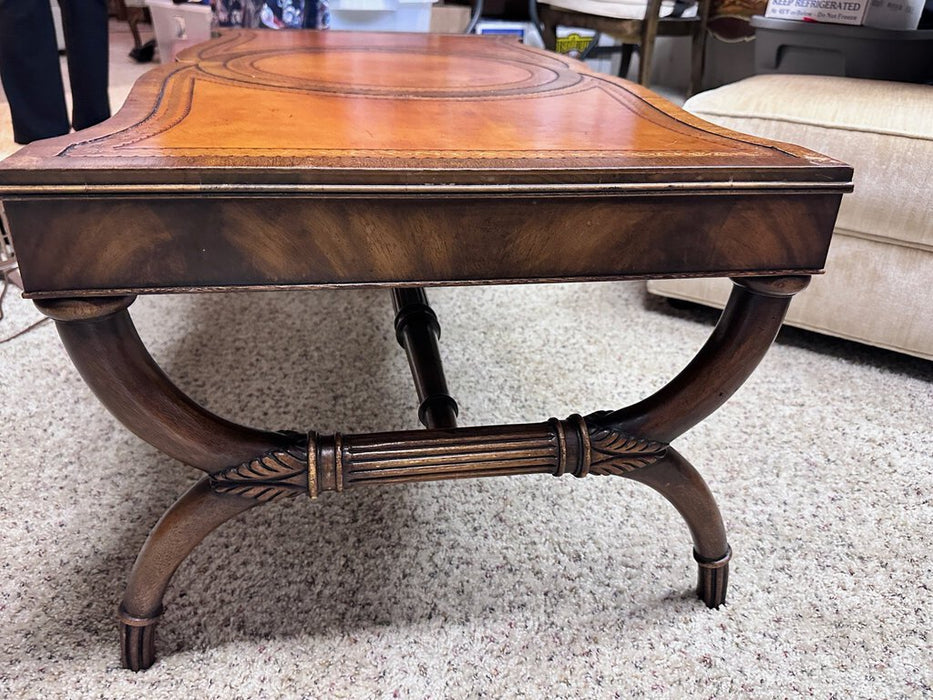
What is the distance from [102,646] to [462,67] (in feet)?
2.48

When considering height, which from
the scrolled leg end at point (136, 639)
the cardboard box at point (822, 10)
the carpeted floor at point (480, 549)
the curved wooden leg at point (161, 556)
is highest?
the cardboard box at point (822, 10)

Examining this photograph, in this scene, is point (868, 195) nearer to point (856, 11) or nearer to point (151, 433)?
point (856, 11)

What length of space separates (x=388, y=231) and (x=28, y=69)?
95cm

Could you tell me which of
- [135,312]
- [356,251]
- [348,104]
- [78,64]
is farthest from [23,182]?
[78,64]

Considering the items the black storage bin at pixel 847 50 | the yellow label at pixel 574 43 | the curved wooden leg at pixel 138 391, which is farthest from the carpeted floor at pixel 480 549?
the yellow label at pixel 574 43

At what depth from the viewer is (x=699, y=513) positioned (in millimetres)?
673

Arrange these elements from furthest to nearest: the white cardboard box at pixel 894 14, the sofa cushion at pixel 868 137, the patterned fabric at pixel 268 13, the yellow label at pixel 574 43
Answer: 1. the yellow label at pixel 574 43
2. the patterned fabric at pixel 268 13
3. the white cardboard box at pixel 894 14
4. the sofa cushion at pixel 868 137

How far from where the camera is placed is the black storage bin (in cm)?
139

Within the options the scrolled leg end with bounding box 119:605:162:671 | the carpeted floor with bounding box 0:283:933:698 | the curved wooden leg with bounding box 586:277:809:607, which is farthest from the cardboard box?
the scrolled leg end with bounding box 119:605:162:671

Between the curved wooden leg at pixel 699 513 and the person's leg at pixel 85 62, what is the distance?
1.08m

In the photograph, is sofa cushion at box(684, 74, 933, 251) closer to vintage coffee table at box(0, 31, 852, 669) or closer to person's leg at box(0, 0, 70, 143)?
vintage coffee table at box(0, 31, 852, 669)

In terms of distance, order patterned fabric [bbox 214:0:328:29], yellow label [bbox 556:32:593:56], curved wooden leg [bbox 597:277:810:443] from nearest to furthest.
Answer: curved wooden leg [bbox 597:277:810:443] → patterned fabric [bbox 214:0:328:29] → yellow label [bbox 556:32:593:56]

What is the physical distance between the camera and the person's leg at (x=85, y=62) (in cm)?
121

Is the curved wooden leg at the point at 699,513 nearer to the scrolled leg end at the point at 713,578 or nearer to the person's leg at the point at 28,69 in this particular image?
the scrolled leg end at the point at 713,578
